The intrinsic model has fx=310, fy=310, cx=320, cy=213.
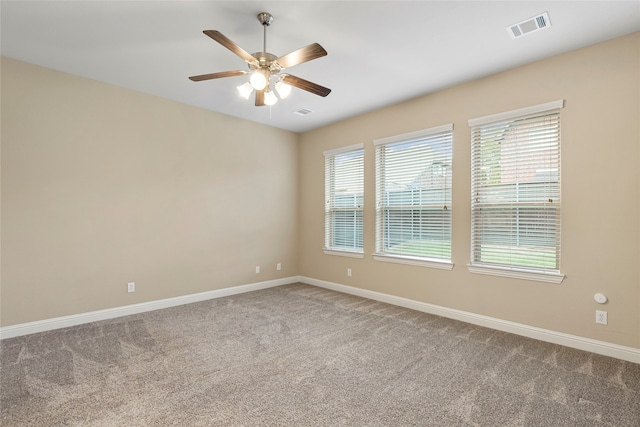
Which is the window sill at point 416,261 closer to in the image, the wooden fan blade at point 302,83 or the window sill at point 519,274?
the window sill at point 519,274

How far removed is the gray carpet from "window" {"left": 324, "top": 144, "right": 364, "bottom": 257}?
1751 mm

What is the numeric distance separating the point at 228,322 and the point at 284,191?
275 centimetres

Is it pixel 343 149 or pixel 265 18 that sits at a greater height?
pixel 265 18

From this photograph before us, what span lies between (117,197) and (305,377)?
3228 millimetres

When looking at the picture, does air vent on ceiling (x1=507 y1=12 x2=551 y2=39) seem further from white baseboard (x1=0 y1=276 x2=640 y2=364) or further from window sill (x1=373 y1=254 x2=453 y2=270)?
white baseboard (x1=0 y1=276 x2=640 y2=364)

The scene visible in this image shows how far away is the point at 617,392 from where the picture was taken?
2262 mm

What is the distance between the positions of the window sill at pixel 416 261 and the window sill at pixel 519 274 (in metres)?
A: 0.29

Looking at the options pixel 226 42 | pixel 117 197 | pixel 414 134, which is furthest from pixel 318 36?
pixel 117 197

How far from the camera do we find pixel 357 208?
516 cm

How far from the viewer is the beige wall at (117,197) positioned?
3.32m

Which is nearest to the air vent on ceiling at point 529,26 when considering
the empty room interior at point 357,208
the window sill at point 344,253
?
the empty room interior at point 357,208

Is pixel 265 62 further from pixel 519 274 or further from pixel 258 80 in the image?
pixel 519 274

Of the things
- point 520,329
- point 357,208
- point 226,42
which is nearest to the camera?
point 226,42

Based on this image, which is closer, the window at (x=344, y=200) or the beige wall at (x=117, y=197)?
the beige wall at (x=117, y=197)
